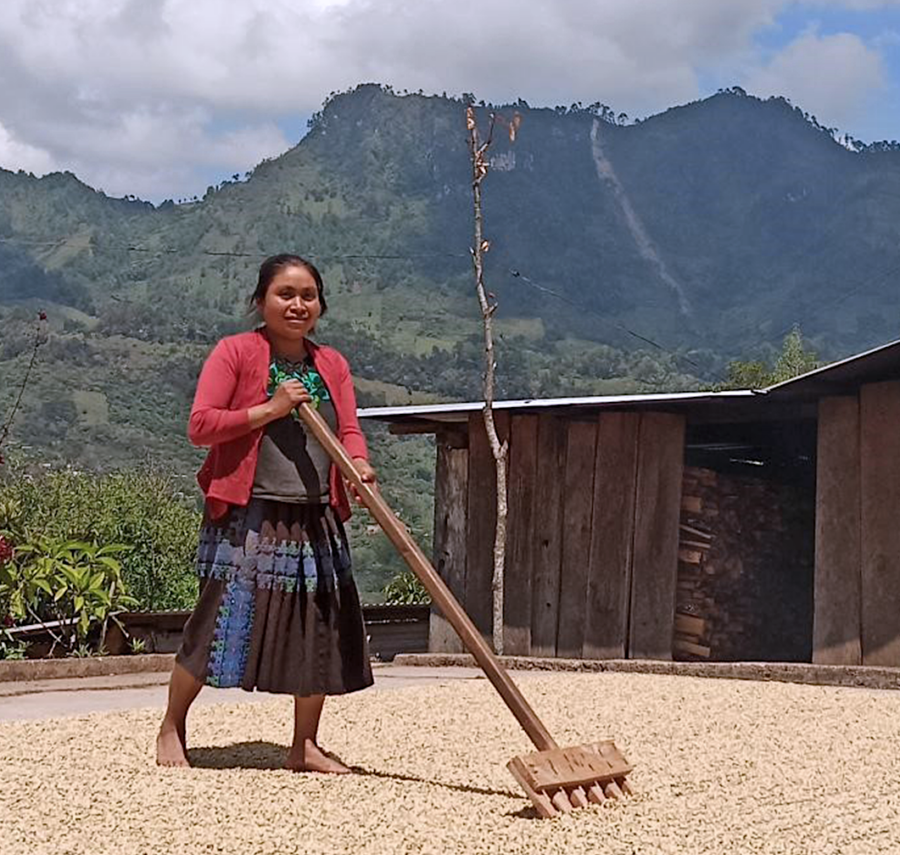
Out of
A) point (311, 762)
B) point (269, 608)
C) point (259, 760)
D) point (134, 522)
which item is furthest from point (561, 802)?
point (134, 522)

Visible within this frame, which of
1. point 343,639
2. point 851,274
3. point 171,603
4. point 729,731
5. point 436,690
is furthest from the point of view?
point 851,274

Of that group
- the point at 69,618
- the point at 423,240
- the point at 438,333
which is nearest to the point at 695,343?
the point at 423,240

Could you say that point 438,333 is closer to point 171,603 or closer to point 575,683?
point 171,603

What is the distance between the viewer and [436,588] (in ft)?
12.5

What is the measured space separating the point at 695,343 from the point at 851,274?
1912cm

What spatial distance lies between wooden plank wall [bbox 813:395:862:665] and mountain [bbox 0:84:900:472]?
2835cm

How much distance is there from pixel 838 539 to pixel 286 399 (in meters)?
4.37

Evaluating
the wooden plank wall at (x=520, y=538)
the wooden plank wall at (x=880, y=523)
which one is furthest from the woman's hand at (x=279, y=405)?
the wooden plank wall at (x=520, y=538)

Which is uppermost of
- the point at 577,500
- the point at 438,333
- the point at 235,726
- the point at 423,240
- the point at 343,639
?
the point at 423,240

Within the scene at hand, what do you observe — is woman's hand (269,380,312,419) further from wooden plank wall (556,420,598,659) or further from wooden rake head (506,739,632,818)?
wooden plank wall (556,420,598,659)

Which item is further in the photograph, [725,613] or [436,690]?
[725,613]

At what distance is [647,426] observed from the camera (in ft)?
27.7

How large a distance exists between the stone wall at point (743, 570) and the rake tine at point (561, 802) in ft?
16.8

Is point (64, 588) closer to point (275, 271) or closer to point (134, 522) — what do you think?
point (275, 271)
